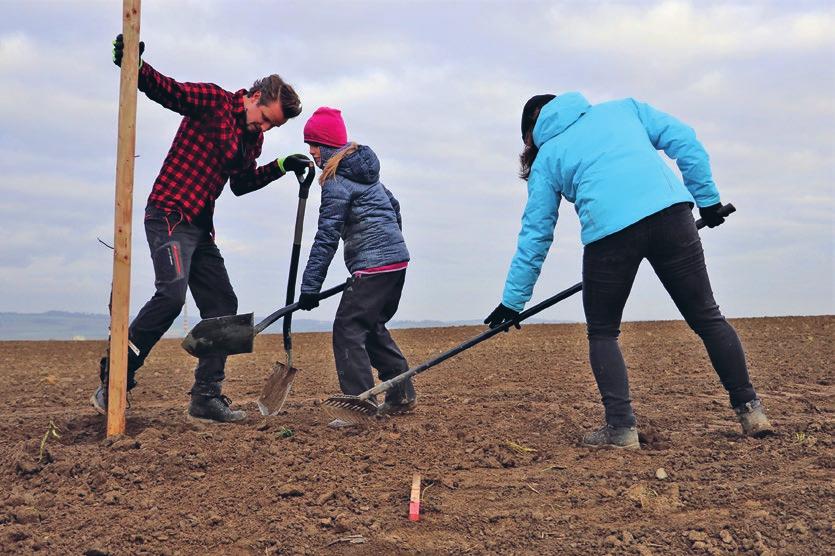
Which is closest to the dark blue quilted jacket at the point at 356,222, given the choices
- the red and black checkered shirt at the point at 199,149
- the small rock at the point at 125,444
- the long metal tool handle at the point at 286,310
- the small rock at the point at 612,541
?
the long metal tool handle at the point at 286,310

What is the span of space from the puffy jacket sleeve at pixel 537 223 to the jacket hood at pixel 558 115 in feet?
0.67

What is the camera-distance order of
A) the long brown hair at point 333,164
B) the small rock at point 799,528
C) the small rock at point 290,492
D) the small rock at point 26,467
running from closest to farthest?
1. the small rock at point 799,528
2. the small rock at point 290,492
3. the small rock at point 26,467
4. the long brown hair at point 333,164

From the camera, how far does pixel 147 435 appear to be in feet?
15.9

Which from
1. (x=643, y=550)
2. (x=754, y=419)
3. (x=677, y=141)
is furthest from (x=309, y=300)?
(x=643, y=550)

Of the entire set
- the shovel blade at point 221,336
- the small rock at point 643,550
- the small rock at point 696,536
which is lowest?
the small rock at point 643,550

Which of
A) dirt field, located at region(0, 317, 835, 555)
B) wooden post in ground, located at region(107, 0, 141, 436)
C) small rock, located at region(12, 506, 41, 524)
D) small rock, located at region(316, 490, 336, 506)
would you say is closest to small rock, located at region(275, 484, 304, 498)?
dirt field, located at region(0, 317, 835, 555)

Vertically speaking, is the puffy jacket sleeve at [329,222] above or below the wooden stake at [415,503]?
above

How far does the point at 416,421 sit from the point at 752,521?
253 centimetres

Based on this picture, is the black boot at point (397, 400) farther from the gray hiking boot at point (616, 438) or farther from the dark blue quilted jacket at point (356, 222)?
the gray hiking boot at point (616, 438)

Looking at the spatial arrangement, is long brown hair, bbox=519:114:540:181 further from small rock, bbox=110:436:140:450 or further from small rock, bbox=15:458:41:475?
small rock, bbox=15:458:41:475

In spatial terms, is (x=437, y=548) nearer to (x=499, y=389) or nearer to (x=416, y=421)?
(x=416, y=421)

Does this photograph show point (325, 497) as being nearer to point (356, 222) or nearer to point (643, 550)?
point (643, 550)

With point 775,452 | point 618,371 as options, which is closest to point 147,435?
point 618,371

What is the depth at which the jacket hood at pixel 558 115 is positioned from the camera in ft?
14.7
